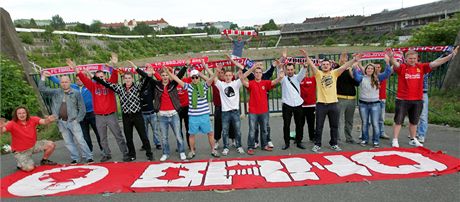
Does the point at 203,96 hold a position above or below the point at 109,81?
below

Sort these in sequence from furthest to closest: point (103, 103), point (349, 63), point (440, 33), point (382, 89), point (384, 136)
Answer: point (440, 33)
point (384, 136)
point (382, 89)
point (103, 103)
point (349, 63)

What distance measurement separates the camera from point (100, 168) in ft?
17.9

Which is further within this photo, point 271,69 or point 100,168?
point 271,69

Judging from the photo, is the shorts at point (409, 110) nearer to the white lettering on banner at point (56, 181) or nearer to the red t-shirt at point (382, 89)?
the red t-shirt at point (382, 89)

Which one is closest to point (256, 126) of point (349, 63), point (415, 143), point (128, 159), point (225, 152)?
point (225, 152)

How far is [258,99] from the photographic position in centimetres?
576

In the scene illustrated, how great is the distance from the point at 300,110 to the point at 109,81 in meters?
3.63

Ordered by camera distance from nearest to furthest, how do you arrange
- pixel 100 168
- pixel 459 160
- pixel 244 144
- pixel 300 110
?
1. pixel 459 160
2. pixel 100 168
3. pixel 300 110
4. pixel 244 144

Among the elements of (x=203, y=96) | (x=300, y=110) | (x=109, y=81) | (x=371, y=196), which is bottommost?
(x=371, y=196)

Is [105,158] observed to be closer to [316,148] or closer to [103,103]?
[103,103]

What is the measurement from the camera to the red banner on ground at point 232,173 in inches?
175

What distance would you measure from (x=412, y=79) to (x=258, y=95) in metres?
2.79

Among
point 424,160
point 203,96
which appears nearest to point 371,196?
point 424,160

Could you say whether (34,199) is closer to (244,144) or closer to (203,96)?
(203,96)
